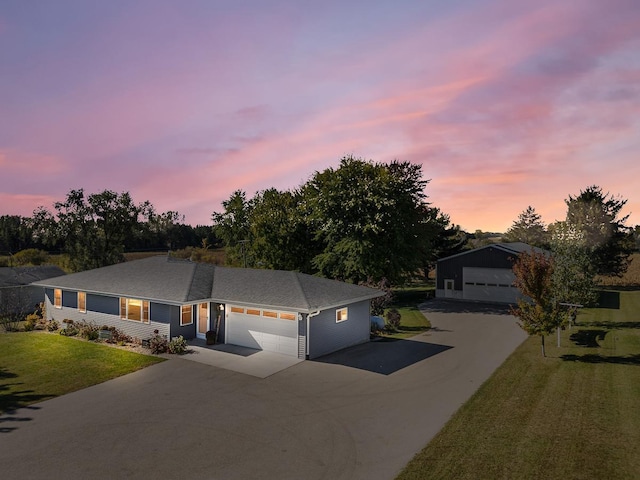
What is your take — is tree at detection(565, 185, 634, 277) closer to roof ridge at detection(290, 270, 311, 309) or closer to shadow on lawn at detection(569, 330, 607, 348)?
shadow on lawn at detection(569, 330, 607, 348)

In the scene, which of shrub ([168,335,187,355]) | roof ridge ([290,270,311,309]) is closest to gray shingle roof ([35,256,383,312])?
roof ridge ([290,270,311,309])

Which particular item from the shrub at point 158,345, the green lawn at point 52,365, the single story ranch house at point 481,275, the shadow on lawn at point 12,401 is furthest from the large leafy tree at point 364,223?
the shadow on lawn at point 12,401

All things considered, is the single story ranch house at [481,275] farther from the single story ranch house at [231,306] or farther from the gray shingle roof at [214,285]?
the single story ranch house at [231,306]

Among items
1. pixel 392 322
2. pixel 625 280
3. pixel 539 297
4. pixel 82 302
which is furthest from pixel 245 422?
pixel 625 280

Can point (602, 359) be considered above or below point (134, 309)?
below

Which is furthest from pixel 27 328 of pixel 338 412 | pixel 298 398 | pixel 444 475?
pixel 444 475

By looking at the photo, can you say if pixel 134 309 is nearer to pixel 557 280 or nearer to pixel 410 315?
pixel 410 315
